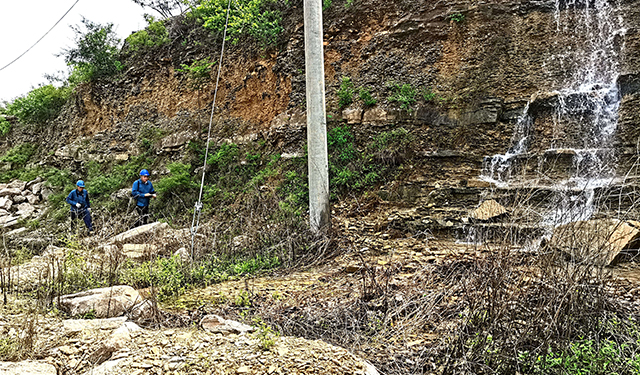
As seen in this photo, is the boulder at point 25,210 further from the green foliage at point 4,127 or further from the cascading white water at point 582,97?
the cascading white water at point 582,97

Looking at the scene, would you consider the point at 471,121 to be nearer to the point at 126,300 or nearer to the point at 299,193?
the point at 299,193

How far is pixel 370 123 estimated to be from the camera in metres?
8.38

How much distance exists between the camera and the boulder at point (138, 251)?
224 inches

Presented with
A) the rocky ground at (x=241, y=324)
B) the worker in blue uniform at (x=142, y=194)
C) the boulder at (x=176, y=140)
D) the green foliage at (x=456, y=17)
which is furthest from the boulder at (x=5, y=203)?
the green foliage at (x=456, y=17)

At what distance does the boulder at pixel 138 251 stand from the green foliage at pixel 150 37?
9859mm

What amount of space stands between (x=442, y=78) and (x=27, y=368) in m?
7.98

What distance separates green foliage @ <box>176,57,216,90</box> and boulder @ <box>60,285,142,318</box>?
924 cm

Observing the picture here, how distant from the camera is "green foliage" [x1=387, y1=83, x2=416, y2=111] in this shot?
8094 millimetres

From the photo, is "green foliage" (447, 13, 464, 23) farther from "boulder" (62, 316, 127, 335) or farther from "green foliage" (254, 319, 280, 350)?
"boulder" (62, 316, 127, 335)

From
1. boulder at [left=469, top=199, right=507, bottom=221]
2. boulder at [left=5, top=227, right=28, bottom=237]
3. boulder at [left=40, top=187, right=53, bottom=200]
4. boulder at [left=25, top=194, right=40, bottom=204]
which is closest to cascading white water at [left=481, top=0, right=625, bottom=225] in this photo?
boulder at [left=469, top=199, right=507, bottom=221]

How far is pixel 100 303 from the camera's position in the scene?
379 cm

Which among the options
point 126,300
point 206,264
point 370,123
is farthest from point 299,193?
point 126,300

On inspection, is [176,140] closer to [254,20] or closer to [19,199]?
[254,20]

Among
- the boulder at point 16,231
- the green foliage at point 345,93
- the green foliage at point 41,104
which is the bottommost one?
the boulder at point 16,231
